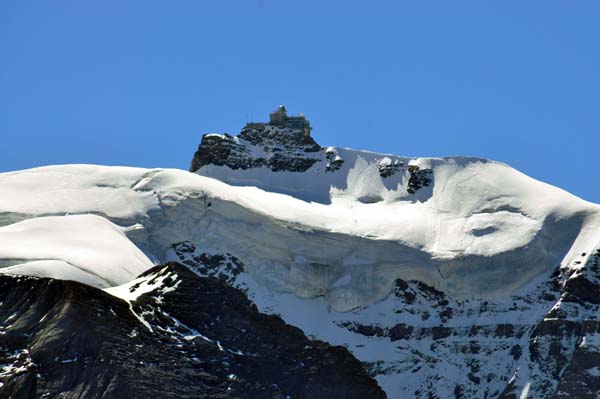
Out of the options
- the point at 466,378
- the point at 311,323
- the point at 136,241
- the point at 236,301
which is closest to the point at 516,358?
the point at 466,378

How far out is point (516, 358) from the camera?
648 ft

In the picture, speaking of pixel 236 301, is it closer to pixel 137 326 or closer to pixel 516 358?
pixel 137 326

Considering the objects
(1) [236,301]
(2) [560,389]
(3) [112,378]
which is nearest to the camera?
(3) [112,378]

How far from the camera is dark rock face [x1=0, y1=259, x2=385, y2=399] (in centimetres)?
7606

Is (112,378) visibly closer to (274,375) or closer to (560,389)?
(274,375)

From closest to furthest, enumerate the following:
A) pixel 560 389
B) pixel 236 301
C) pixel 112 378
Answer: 1. pixel 112 378
2. pixel 236 301
3. pixel 560 389

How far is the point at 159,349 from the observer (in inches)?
3091

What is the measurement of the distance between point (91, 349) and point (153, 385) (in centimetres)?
281

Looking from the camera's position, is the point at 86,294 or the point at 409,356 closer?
the point at 86,294

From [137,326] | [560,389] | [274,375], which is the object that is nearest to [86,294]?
[137,326]

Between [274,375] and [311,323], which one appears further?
[311,323]

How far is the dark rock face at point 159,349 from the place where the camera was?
7606cm

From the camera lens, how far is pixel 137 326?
79.2 m

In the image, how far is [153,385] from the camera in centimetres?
7612
